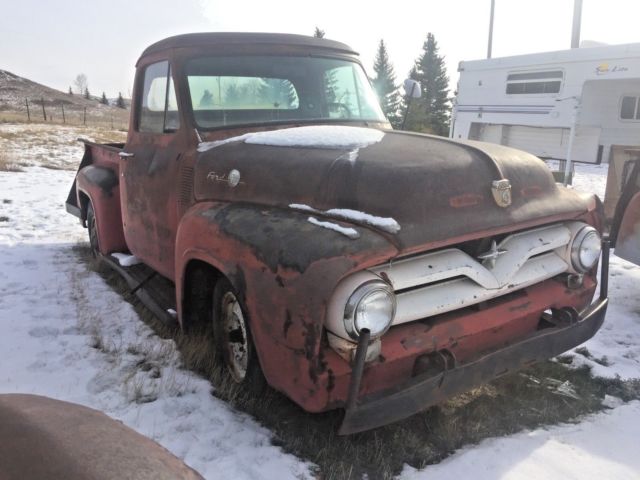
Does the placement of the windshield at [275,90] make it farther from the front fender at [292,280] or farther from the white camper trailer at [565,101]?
the white camper trailer at [565,101]

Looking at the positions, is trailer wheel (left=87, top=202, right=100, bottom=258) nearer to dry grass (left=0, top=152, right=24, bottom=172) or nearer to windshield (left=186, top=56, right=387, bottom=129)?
windshield (left=186, top=56, right=387, bottom=129)

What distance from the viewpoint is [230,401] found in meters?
2.87

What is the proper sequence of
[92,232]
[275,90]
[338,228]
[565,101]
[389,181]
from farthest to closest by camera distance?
[565,101]
[92,232]
[275,90]
[389,181]
[338,228]

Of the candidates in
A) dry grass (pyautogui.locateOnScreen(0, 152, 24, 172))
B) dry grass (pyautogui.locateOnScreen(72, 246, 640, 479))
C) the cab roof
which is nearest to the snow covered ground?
dry grass (pyautogui.locateOnScreen(72, 246, 640, 479))

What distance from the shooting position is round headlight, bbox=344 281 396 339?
6.97 ft

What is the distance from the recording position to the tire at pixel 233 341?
268cm

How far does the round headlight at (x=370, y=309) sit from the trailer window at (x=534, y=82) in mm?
10000

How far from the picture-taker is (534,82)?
1125 cm

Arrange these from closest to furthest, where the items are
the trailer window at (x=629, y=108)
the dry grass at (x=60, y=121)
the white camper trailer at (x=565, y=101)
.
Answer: the white camper trailer at (x=565, y=101) < the trailer window at (x=629, y=108) < the dry grass at (x=60, y=121)

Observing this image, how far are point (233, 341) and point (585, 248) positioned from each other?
6.68 ft

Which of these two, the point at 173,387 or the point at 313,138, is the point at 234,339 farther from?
the point at 313,138

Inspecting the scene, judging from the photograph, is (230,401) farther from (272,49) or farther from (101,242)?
(101,242)

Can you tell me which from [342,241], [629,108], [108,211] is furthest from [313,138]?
[629,108]

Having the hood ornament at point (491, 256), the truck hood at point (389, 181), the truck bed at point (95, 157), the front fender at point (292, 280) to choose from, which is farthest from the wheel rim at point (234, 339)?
the truck bed at point (95, 157)
